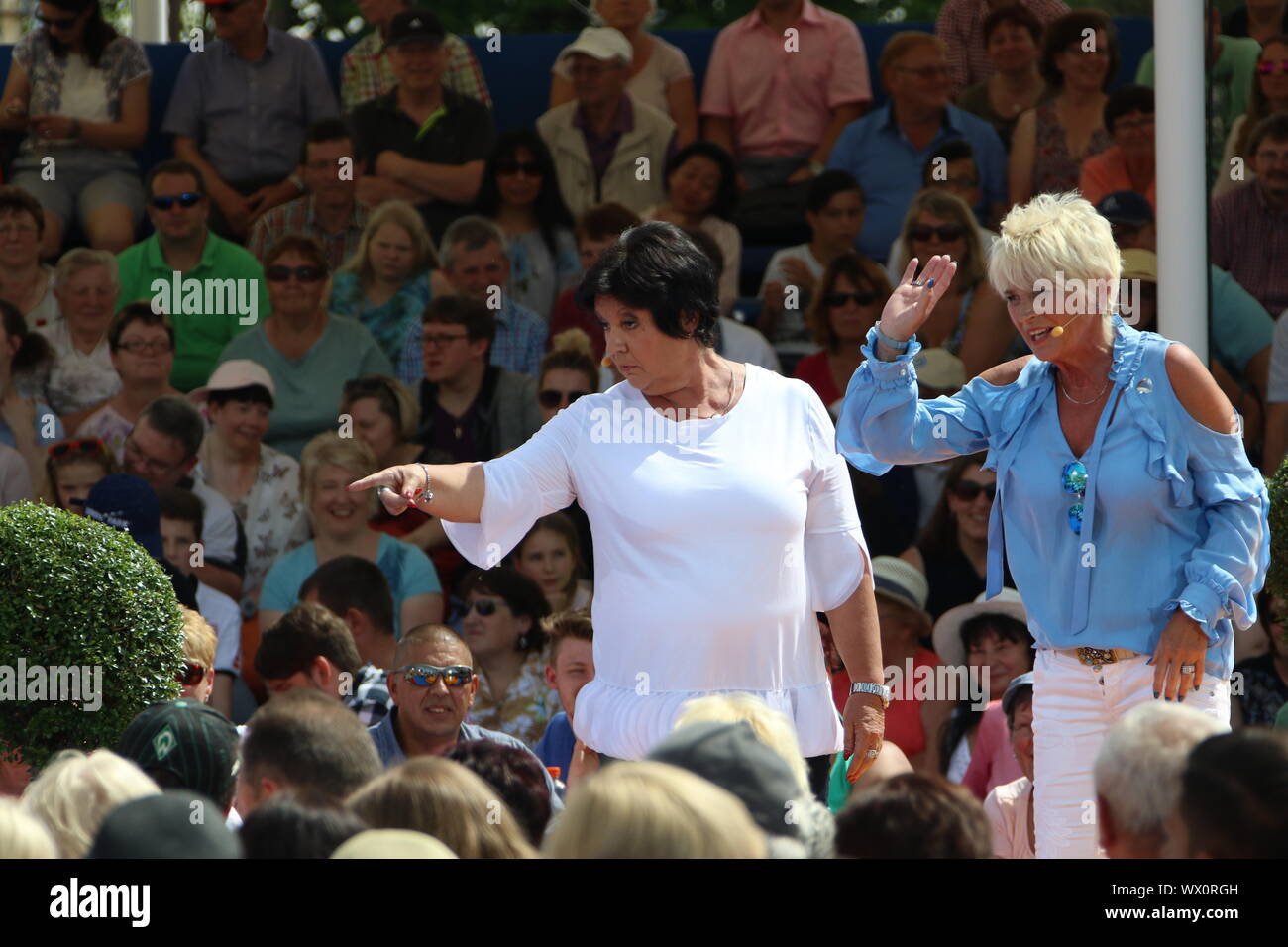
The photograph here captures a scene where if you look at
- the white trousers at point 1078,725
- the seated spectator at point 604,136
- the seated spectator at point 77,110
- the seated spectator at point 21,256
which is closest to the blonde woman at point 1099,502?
the white trousers at point 1078,725

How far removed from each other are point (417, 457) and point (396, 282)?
89 cm

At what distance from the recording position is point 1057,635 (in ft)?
12.1

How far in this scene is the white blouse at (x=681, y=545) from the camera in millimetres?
3725

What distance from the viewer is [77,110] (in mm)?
8367

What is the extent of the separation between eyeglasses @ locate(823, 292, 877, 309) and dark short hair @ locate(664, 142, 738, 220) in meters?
0.74

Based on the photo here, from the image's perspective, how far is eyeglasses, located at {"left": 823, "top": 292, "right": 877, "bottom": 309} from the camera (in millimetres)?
7035

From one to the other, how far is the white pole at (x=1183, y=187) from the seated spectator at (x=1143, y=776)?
3146mm

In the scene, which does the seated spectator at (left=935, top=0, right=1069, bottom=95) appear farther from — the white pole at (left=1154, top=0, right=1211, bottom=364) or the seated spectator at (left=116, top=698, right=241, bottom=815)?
the seated spectator at (left=116, top=698, right=241, bottom=815)

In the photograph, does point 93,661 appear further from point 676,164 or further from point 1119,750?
point 676,164

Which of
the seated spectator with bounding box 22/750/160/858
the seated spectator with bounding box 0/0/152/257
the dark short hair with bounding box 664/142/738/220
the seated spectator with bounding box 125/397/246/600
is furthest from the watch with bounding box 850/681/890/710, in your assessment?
the seated spectator with bounding box 0/0/152/257

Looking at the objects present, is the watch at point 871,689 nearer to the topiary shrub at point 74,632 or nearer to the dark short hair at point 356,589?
the topiary shrub at point 74,632

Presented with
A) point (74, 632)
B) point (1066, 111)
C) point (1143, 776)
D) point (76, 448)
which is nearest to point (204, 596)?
point (76, 448)

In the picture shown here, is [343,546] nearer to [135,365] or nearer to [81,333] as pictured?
[135,365]

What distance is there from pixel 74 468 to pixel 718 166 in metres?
2.78
